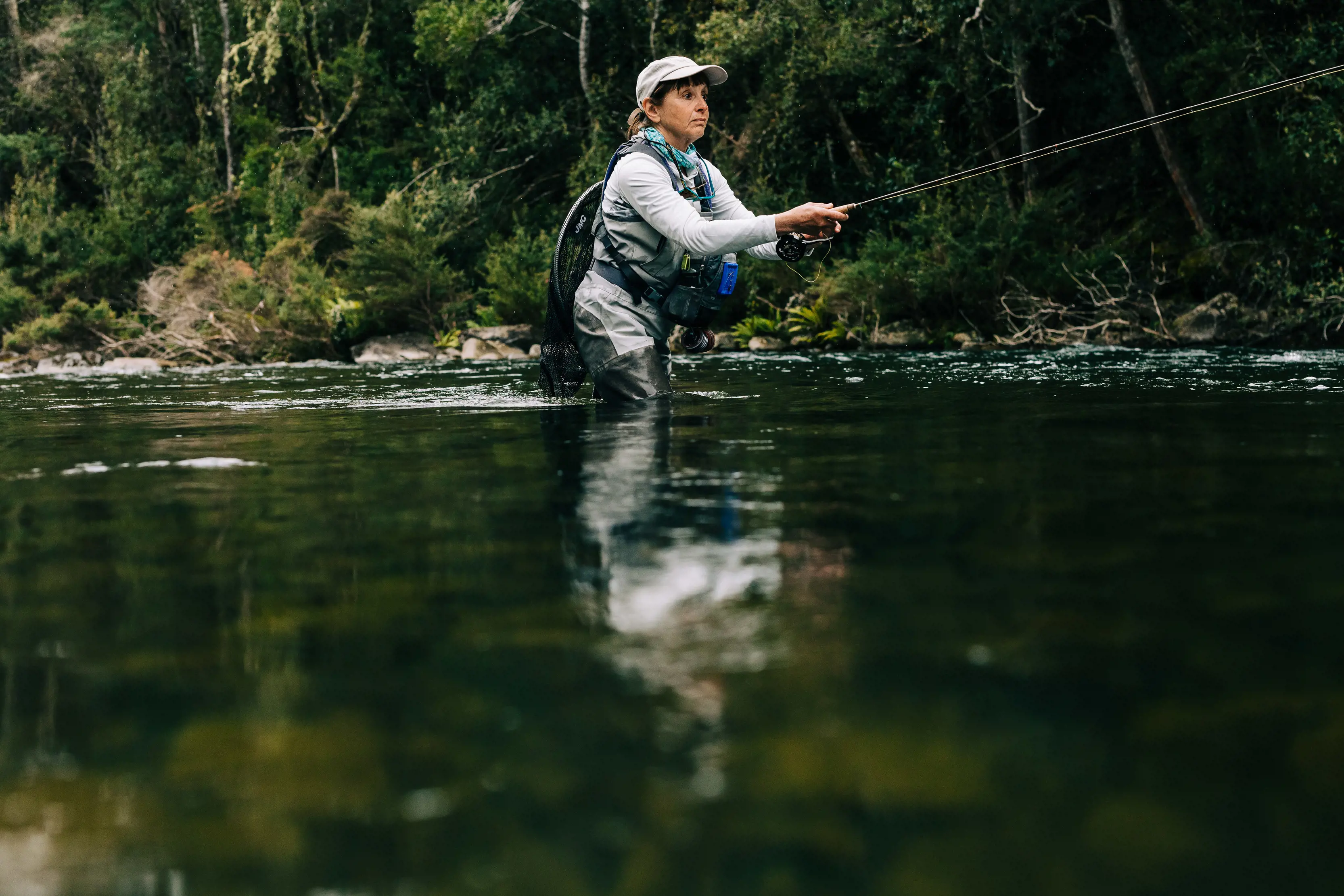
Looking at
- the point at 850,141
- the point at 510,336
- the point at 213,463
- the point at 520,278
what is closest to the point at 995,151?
the point at 850,141

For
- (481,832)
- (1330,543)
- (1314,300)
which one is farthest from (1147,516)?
(1314,300)

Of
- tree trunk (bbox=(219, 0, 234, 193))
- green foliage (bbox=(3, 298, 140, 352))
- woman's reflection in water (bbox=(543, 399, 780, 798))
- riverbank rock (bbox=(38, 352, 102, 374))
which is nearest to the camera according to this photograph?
woman's reflection in water (bbox=(543, 399, 780, 798))

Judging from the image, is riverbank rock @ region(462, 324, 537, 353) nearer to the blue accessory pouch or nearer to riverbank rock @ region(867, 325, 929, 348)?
riverbank rock @ region(867, 325, 929, 348)

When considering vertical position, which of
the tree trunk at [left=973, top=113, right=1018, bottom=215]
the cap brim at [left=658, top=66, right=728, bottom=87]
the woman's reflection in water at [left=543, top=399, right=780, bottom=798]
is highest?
the tree trunk at [left=973, top=113, right=1018, bottom=215]

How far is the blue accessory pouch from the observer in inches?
286

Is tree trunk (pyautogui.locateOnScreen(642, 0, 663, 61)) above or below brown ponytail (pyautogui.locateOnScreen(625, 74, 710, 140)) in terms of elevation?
above

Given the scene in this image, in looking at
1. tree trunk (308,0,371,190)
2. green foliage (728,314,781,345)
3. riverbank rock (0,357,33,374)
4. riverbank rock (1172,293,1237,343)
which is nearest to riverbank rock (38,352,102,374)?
riverbank rock (0,357,33,374)

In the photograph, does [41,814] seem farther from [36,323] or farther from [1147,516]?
[36,323]

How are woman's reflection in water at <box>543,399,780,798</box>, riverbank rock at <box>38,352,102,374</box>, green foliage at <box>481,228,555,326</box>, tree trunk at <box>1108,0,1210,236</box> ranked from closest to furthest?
1. woman's reflection in water at <box>543,399,780,798</box>
2. tree trunk at <box>1108,0,1210,236</box>
3. green foliage at <box>481,228,555,326</box>
4. riverbank rock at <box>38,352,102,374</box>

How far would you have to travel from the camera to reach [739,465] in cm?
498

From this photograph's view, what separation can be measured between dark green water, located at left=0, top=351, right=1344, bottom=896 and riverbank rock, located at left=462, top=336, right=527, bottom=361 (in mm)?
15517

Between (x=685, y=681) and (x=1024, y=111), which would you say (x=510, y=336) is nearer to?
(x=1024, y=111)

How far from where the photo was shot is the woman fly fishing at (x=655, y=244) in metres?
6.90

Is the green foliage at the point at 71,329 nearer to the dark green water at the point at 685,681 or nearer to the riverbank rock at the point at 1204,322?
the riverbank rock at the point at 1204,322
